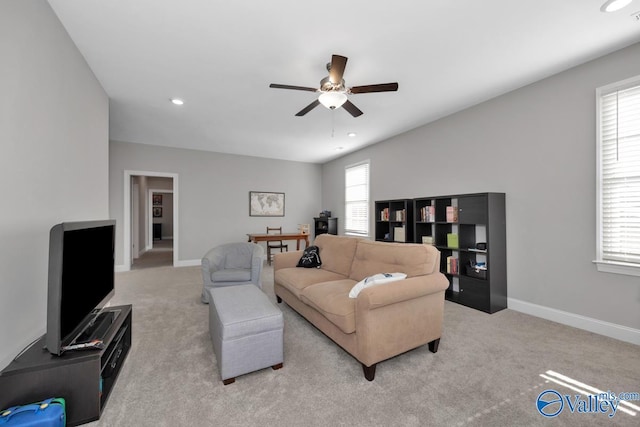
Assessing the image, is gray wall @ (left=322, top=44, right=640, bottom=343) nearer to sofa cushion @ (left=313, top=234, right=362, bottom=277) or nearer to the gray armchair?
sofa cushion @ (left=313, top=234, right=362, bottom=277)

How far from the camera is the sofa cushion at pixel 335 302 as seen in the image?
195 centimetres

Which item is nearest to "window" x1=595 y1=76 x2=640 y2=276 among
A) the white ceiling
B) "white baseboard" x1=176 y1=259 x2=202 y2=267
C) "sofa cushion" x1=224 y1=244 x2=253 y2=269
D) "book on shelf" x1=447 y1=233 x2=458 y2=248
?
the white ceiling

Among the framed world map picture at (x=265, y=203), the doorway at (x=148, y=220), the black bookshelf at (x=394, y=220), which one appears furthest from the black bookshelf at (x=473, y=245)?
the doorway at (x=148, y=220)

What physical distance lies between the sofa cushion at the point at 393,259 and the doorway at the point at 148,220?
473 centimetres

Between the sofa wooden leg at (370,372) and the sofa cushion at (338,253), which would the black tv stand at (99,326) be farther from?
the sofa cushion at (338,253)

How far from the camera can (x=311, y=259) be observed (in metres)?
3.50

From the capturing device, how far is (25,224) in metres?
1.64

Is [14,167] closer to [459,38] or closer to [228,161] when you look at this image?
[459,38]

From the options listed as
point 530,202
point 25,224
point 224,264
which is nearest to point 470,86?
point 530,202

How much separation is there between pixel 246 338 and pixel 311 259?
169 centimetres

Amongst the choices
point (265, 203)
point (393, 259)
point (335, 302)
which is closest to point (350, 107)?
point (393, 259)

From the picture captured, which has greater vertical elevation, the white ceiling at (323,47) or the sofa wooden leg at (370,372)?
the white ceiling at (323,47)


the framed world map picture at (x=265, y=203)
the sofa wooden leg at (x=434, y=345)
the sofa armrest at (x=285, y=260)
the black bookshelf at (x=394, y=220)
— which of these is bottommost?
the sofa wooden leg at (x=434, y=345)

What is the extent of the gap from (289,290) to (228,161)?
4.55 m
